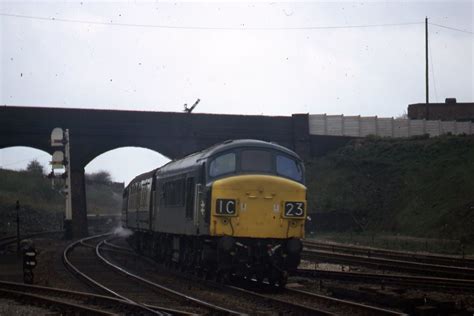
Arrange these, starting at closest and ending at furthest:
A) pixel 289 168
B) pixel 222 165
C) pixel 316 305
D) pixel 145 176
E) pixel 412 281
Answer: pixel 316 305 → pixel 412 281 → pixel 222 165 → pixel 289 168 → pixel 145 176

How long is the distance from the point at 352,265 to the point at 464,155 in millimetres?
26200

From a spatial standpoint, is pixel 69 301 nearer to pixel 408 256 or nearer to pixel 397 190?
pixel 408 256

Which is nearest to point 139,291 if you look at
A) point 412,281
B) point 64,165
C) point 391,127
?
point 412,281

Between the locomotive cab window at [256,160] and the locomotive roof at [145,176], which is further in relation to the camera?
the locomotive roof at [145,176]

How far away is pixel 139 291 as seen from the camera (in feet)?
60.6

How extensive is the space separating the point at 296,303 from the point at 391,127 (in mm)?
50107

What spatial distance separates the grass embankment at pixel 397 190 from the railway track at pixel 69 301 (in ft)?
62.8

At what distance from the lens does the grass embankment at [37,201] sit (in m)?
65.8

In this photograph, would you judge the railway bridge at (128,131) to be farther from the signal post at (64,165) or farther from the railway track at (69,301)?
the railway track at (69,301)

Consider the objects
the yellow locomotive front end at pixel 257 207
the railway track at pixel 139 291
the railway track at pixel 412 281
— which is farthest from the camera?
the yellow locomotive front end at pixel 257 207

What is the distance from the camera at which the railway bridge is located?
50938 millimetres

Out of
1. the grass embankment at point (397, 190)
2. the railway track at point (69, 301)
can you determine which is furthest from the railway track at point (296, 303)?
the grass embankment at point (397, 190)

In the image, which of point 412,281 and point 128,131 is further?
point 128,131

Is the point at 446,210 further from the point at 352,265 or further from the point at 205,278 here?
the point at 205,278
